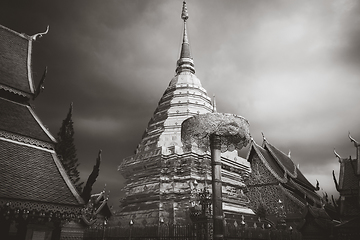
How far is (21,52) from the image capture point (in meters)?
9.51

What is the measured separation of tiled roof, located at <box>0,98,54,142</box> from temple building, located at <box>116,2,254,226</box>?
3.58m

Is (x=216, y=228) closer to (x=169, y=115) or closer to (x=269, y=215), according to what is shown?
(x=169, y=115)

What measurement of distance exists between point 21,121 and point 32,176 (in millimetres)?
1785

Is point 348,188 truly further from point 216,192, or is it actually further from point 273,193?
point 216,192

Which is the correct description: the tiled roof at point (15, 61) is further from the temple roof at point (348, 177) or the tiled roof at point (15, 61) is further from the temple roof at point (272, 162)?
the temple roof at point (348, 177)

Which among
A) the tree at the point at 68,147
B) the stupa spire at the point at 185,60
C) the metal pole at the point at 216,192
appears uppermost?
the stupa spire at the point at 185,60

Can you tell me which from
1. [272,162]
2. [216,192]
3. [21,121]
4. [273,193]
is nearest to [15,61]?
[21,121]

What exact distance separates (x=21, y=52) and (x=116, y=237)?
634 cm

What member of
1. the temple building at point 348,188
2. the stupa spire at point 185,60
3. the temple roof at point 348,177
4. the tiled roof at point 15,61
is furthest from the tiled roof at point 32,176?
the temple roof at point 348,177

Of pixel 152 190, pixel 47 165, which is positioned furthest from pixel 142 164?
pixel 47 165

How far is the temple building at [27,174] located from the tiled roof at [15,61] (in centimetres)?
3

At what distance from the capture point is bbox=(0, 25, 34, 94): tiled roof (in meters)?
8.18

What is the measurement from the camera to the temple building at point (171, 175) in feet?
31.4

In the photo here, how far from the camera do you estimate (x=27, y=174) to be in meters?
6.38
